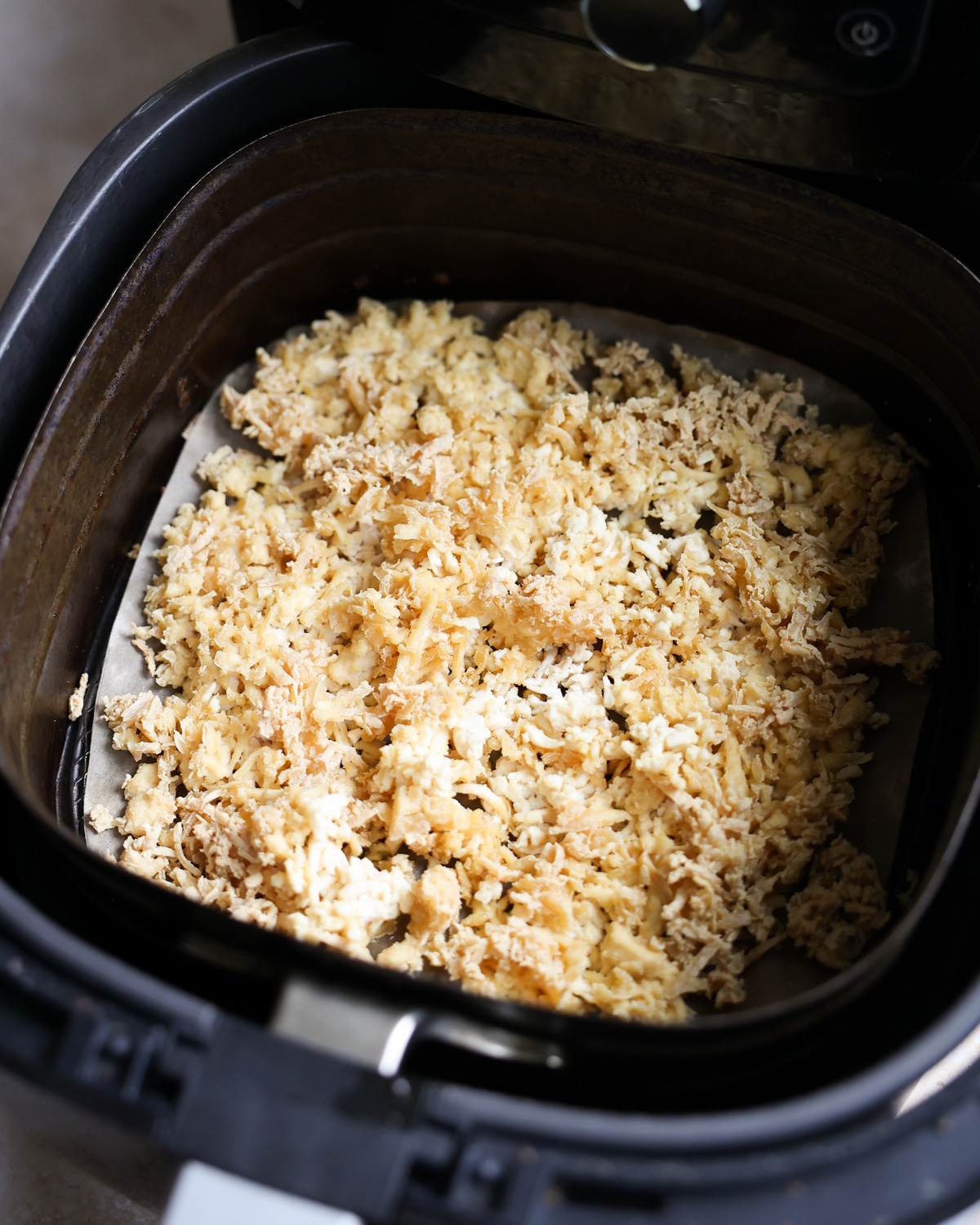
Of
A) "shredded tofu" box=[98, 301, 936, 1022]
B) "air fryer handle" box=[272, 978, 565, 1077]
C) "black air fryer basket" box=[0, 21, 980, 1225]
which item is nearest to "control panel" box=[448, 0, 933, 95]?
"black air fryer basket" box=[0, 21, 980, 1225]

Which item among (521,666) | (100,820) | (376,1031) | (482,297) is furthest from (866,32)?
(100,820)

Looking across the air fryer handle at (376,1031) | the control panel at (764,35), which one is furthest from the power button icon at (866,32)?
the air fryer handle at (376,1031)

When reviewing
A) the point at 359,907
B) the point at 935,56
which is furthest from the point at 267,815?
the point at 935,56

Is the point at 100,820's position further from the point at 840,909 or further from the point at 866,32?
the point at 866,32

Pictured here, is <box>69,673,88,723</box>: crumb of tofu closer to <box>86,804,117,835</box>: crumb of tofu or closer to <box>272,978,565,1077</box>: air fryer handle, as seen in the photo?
<box>86,804,117,835</box>: crumb of tofu

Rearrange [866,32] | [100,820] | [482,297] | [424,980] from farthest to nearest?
[482,297] < [100,820] < [866,32] < [424,980]

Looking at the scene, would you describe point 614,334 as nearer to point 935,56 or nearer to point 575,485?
point 575,485
